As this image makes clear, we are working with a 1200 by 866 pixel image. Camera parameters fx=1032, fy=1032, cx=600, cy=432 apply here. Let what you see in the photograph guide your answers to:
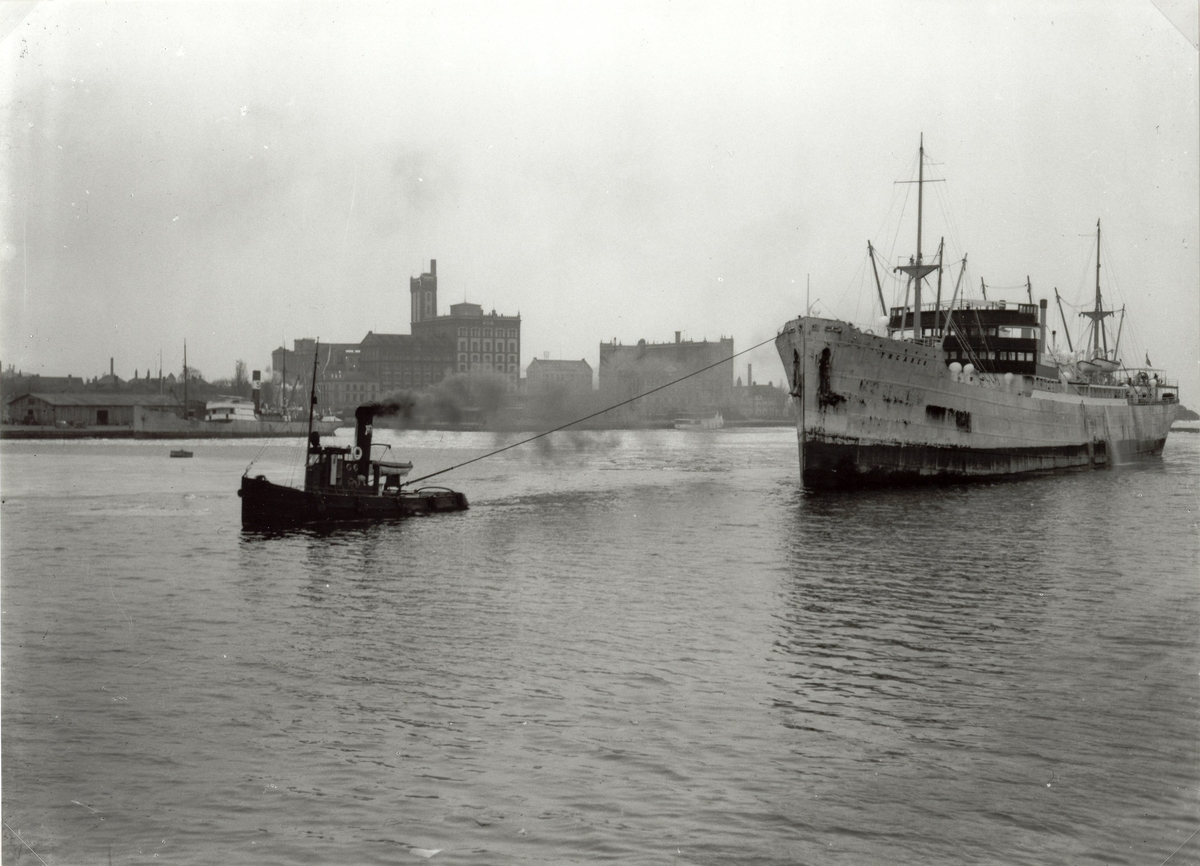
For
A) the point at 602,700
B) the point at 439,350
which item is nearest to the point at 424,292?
the point at 439,350

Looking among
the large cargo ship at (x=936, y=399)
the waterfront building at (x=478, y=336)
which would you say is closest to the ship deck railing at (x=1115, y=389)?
the large cargo ship at (x=936, y=399)

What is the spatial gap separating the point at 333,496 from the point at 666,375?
212 ft

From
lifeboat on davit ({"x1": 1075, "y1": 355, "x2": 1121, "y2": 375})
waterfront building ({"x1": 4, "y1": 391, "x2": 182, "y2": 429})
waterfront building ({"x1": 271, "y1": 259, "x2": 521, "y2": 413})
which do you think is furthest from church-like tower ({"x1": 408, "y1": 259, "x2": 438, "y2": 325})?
lifeboat on davit ({"x1": 1075, "y1": 355, "x2": 1121, "y2": 375})

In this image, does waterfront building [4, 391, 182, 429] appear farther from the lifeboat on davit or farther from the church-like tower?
the lifeboat on davit

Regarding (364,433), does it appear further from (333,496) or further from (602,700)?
(602,700)

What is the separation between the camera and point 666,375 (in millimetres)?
100750

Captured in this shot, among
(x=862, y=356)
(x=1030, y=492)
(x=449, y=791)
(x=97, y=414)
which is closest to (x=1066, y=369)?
(x=1030, y=492)

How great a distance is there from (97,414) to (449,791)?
5864 inches

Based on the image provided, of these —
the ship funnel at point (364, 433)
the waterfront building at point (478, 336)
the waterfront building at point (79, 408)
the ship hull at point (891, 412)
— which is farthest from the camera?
the waterfront building at point (79, 408)

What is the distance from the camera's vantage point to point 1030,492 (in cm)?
5366

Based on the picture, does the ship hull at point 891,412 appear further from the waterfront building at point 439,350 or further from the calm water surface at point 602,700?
the waterfront building at point 439,350

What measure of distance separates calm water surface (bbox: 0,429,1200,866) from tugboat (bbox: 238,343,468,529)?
3460 millimetres

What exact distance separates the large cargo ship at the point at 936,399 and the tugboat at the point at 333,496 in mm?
21226

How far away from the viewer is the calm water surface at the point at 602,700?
455 inches
